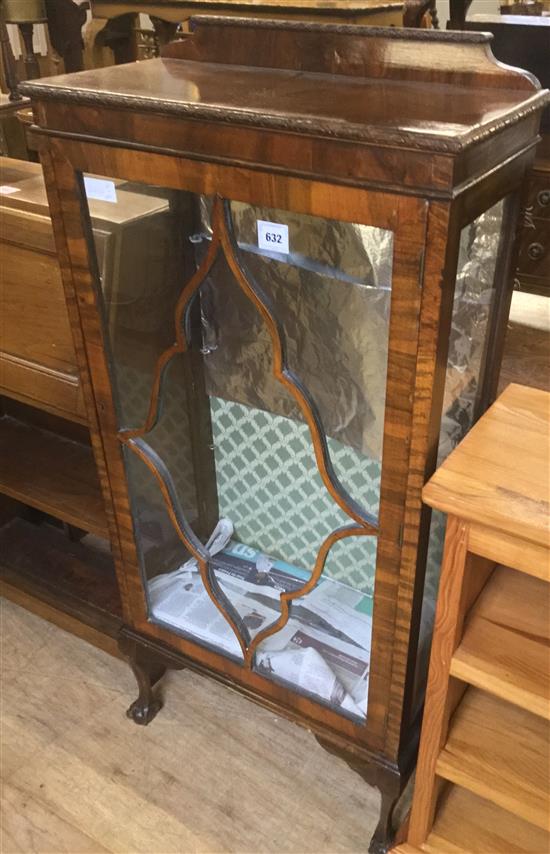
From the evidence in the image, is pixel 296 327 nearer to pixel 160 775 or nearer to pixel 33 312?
pixel 33 312

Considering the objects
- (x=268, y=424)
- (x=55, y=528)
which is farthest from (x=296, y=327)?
(x=55, y=528)

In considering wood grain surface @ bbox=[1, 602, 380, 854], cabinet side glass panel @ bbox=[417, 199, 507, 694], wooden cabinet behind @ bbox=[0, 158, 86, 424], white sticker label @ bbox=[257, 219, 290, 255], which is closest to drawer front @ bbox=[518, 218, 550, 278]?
cabinet side glass panel @ bbox=[417, 199, 507, 694]

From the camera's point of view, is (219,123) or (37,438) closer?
(219,123)

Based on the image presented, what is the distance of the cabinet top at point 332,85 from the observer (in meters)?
0.68

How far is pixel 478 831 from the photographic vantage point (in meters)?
1.06

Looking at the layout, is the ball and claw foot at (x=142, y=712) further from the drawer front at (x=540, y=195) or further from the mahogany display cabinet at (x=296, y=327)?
the drawer front at (x=540, y=195)

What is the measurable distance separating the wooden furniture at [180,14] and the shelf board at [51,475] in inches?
30.3

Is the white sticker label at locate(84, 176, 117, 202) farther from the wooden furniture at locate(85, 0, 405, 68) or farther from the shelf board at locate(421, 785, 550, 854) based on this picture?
the shelf board at locate(421, 785, 550, 854)

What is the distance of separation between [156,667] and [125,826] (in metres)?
0.25

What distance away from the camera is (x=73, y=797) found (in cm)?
131

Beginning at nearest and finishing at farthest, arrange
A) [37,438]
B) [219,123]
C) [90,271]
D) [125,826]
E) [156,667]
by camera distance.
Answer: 1. [219,123]
2. [90,271]
3. [125,826]
4. [156,667]
5. [37,438]

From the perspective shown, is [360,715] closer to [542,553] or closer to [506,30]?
[542,553]

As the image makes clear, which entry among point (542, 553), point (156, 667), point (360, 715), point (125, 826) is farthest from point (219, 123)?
point (125, 826)

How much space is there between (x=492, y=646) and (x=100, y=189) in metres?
0.70
